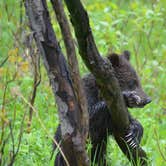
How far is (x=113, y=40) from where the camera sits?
767 cm

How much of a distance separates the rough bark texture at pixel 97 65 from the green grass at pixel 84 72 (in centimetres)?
62

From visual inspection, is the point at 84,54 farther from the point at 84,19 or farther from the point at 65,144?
the point at 65,144

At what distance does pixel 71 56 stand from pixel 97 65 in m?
0.24

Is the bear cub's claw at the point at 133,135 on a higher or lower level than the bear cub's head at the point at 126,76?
lower

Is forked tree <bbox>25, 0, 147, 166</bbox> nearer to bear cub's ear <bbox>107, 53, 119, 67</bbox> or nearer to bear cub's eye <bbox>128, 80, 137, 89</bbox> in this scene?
bear cub's ear <bbox>107, 53, 119, 67</bbox>

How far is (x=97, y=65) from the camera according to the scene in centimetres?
438

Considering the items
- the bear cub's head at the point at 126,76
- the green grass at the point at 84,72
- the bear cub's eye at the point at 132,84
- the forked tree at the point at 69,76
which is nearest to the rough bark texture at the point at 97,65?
the forked tree at the point at 69,76

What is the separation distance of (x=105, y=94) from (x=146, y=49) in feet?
19.1

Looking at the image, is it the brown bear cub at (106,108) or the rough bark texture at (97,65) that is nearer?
the rough bark texture at (97,65)

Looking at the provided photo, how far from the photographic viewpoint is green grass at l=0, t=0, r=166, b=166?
18.1 ft

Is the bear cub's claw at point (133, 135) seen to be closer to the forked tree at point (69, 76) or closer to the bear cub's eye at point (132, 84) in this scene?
the forked tree at point (69, 76)

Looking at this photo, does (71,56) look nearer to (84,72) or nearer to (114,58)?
(114,58)

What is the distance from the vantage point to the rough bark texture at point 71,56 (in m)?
4.48

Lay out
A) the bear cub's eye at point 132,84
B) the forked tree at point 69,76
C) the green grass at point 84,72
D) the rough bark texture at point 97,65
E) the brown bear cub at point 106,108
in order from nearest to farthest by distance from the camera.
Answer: the rough bark texture at point 97,65 < the forked tree at point 69,76 < the brown bear cub at point 106,108 < the green grass at point 84,72 < the bear cub's eye at point 132,84
